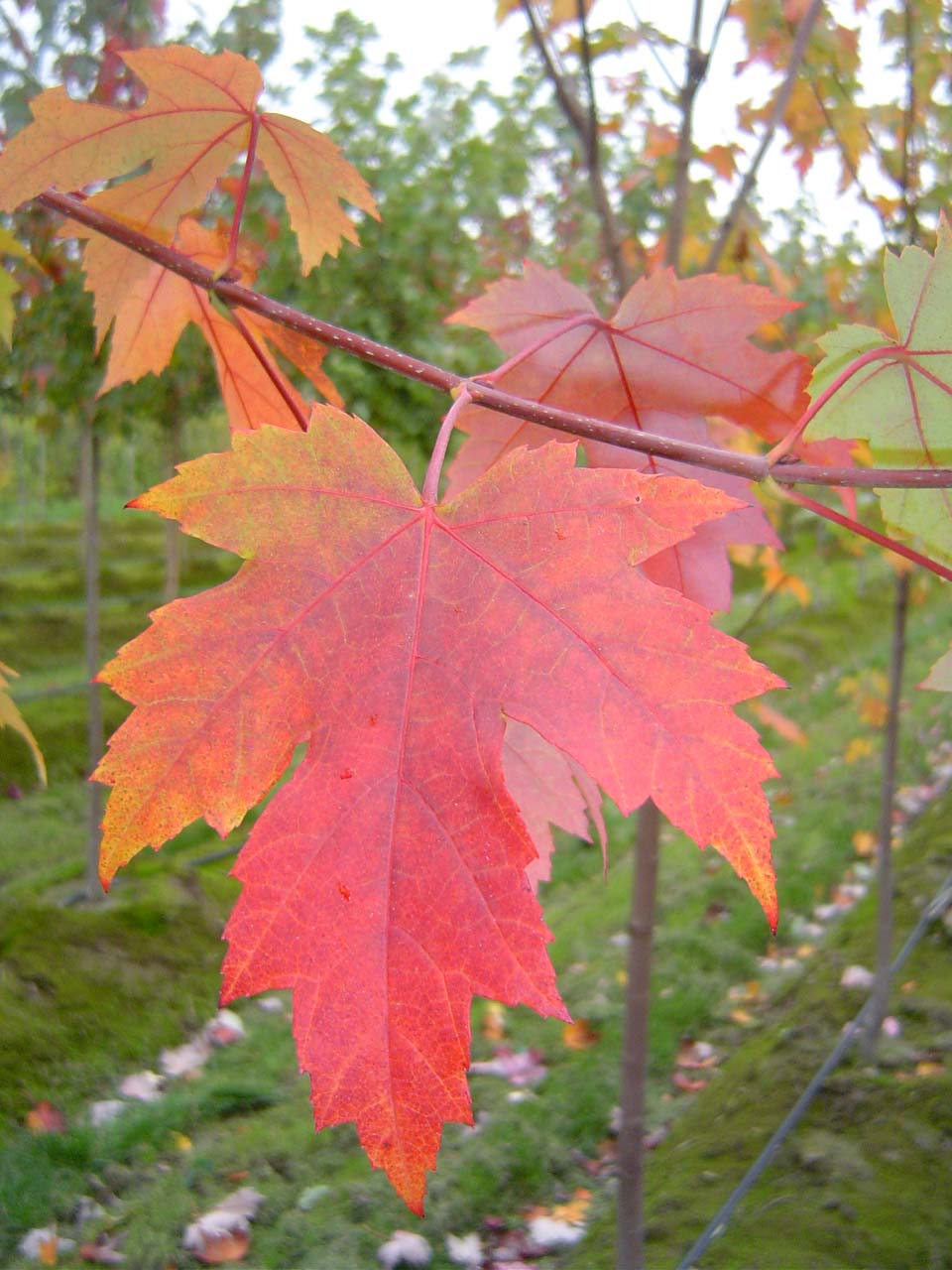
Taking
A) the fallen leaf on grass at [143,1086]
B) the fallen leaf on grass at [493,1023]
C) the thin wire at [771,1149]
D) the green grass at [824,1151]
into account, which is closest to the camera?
the thin wire at [771,1149]

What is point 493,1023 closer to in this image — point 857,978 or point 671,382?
point 857,978

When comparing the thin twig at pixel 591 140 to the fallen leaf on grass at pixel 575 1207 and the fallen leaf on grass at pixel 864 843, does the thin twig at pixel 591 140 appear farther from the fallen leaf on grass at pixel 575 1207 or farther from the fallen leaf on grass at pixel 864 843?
the fallen leaf on grass at pixel 864 843

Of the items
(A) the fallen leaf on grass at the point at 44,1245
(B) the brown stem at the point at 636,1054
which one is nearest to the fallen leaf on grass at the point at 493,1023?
(A) the fallen leaf on grass at the point at 44,1245

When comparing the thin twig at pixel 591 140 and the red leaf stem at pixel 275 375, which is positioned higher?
the thin twig at pixel 591 140

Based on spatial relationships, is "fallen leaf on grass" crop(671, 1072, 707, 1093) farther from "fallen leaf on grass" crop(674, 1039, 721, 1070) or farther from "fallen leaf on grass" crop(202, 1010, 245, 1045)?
"fallen leaf on grass" crop(202, 1010, 245, 1045)

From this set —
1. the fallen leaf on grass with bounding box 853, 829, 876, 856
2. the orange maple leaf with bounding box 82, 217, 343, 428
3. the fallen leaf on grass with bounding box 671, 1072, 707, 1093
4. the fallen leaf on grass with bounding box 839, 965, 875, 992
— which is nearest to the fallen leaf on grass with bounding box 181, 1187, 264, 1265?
the fallen leaf on grass with bounding box 671, 1072, 707, 1093

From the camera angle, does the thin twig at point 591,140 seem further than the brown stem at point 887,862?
No

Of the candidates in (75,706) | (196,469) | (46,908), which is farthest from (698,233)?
(75,706)

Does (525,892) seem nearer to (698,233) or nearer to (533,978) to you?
(533,978)

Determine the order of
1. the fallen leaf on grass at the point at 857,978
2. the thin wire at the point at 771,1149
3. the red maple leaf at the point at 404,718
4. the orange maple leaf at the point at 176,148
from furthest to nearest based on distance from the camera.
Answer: the fallen leaf on grass at the point at 857,978, the thin wire at the point at 771,1149, the orange maple leaf at the point at 176,148, the red maple leaf at the point at 404,718
